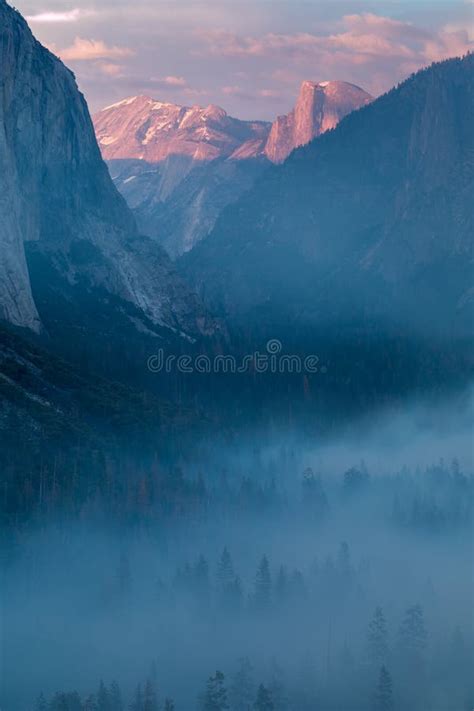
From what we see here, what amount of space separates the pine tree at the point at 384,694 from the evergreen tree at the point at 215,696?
11275mm

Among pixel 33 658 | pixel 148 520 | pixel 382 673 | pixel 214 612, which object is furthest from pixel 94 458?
pixel 382 673

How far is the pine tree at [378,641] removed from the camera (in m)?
111

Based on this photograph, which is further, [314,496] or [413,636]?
[314,496]

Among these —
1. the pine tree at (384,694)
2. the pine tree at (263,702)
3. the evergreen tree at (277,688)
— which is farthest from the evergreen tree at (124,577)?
the pine tree at (384,694)

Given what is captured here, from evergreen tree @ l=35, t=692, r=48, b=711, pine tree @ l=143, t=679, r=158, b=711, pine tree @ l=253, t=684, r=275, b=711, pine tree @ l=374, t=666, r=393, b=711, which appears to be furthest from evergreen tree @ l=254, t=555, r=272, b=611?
evergreen tree @ l=35, t=692, r=48, b=711

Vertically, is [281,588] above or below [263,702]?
above

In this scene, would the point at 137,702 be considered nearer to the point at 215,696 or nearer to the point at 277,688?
the point at 215,696

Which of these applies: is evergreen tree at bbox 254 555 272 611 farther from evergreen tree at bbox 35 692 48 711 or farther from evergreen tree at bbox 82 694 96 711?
evergreen tree at bbox 35 692 48 711

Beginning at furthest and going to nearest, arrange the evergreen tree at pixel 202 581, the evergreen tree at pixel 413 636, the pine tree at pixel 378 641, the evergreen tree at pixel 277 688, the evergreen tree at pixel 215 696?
the evergreen tree at pixel 202 581 → the evergreen tree at pixel 413 636 → the pine tree at pixel 378 641 → the evergreen tree at pixel 277 688 → the evergreen tree at pixel 215 696

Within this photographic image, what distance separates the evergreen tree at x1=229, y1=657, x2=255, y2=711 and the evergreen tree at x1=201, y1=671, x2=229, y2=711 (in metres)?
0.71

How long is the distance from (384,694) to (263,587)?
25215mm

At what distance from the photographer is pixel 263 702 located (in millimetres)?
98500

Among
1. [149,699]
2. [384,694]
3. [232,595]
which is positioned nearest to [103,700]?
[149,699]

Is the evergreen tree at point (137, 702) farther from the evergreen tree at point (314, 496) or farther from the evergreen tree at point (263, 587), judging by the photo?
the evergreen tree at point (314, 496)
